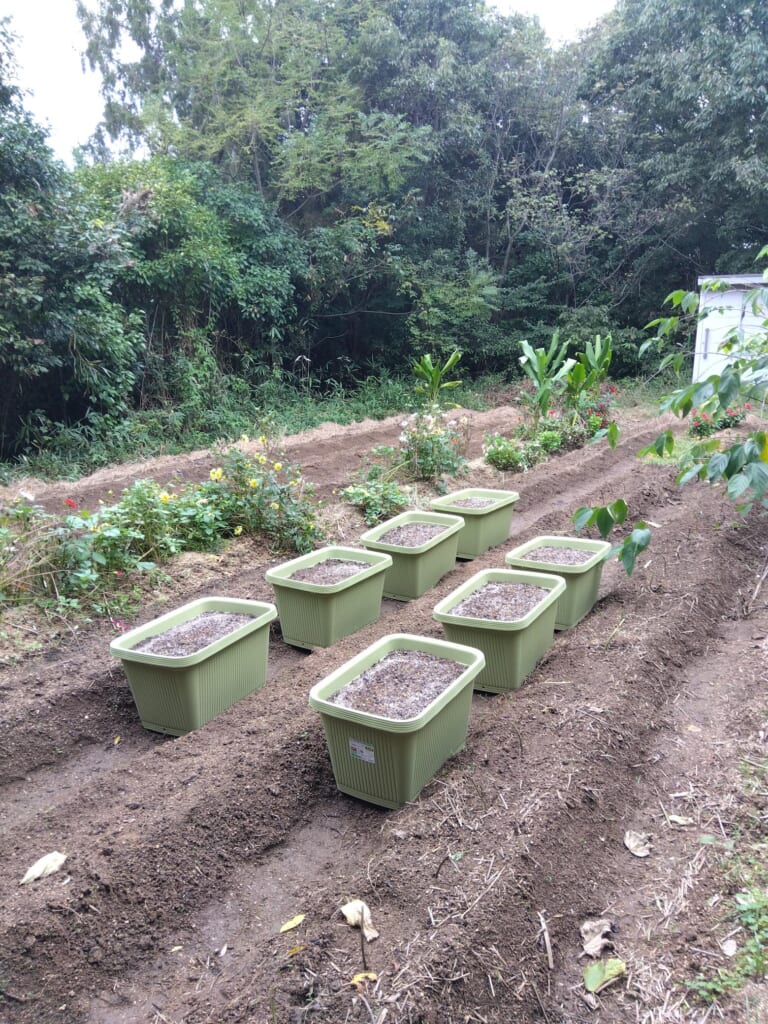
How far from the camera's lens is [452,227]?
50.6 feet

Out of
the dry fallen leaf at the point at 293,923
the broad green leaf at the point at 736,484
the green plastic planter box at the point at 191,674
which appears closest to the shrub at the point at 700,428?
the green plastic planter box at the point at 191,674

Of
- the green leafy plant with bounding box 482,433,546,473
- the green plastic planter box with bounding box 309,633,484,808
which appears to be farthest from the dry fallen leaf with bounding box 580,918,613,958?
the green leafy plant with bounding box 482,433,546,473

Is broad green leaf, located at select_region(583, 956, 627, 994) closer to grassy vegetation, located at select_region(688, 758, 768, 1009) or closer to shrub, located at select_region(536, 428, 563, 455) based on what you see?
grassy vegetation, located at select_region(688, 758, 768, 1009)

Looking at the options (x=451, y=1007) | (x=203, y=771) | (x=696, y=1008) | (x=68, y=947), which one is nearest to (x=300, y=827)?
(x=203, y=771)

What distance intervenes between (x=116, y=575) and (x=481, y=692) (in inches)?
94.0

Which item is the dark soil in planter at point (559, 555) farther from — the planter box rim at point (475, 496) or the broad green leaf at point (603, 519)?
the broad green leaf at point (603, 519)

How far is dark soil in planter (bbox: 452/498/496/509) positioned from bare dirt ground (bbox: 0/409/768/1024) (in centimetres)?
146

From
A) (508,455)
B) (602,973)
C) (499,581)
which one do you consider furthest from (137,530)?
(508,455)

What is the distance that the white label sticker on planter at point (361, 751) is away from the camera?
103 inches

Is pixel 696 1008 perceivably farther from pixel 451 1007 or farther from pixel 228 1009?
pixel 228 1009

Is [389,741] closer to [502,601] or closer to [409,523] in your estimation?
[502,601]

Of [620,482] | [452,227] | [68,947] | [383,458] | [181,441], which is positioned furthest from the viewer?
[452,227]

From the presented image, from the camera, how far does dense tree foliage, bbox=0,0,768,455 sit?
10555mm

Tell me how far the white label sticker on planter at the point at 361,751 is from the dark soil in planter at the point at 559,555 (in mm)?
1874
